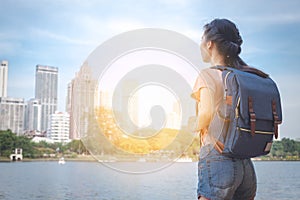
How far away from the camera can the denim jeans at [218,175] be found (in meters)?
0.88

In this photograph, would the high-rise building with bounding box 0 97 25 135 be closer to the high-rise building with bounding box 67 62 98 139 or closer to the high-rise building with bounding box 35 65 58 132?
the high-rise building with bounding box 35 65 58 132

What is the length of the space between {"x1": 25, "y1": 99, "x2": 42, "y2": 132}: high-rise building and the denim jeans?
175 ft

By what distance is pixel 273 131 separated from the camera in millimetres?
904

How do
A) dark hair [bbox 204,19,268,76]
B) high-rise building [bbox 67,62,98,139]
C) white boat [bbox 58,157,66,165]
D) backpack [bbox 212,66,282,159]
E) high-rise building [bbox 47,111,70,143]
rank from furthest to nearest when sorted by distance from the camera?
high-rise building [bbox 47,111,70,143]
white boat [bbox 58,157,66,165]
high-rise building [bbox 67,62,98,139]
dark hair [bbox 204,19,268,76]
backpack [bbox 212,66,282,159]

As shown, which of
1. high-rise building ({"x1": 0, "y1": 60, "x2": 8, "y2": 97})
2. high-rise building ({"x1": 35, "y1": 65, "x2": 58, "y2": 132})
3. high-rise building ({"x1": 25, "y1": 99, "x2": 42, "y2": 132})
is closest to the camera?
high-rise building ({"x1": 0, "y1": 60, "x2": 8, "y2": 97})

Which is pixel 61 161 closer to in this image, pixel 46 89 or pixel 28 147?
pixel 28 147

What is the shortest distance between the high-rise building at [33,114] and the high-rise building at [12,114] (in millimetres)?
983

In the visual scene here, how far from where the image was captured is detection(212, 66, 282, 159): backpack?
0.86 metres

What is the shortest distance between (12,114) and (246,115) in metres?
52.5

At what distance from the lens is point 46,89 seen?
6175cm

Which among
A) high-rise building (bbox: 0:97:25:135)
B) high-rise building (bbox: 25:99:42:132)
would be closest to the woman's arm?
high-rise building (bbox: 0:97:25:135)

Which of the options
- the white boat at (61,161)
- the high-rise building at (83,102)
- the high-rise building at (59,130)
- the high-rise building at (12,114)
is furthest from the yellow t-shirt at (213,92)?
the high-rise building at (12,114)

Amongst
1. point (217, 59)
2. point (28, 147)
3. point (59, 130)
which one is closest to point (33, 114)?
point (59, 130)

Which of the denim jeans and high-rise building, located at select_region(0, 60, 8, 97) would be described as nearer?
the denim jeans
